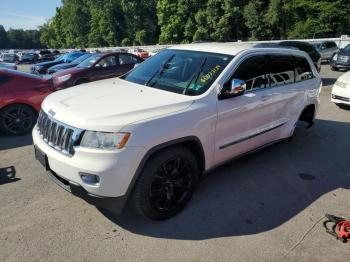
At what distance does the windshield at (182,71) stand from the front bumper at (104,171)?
1190mm

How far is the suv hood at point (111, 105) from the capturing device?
3.07 meters

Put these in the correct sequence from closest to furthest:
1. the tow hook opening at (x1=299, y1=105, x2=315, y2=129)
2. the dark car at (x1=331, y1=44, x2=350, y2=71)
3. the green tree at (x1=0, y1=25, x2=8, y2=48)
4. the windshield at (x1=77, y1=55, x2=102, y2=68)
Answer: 1. the tow hook opening at (x1=299, y1=105, x2=315, y2=129)
2. the windshield at (x1=77, y1=55, x2=102, y2=68)
3. the dark car at (x1=331, y1=44, x2=350, y2=71)
4. the green tree at (x1=0, y1=25, x2=8, y2=48)

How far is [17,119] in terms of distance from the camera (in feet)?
22.3

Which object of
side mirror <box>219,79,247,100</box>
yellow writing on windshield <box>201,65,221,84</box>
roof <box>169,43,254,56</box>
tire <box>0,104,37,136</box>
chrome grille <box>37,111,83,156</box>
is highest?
roof <box>169,43,254,56</box>

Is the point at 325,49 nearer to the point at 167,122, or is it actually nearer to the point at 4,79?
the point at 4,79

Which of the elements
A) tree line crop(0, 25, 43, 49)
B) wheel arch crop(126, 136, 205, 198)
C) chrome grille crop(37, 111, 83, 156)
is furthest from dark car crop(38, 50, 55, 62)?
tree line crop(0, 25, 43, 49)

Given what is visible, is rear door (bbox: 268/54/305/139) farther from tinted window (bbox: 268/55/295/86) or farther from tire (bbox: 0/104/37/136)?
tire (bbox: 0/104/37/136)

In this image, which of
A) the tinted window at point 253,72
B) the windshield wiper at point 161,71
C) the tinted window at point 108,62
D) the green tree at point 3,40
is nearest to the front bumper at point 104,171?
the windshield wiper at point 161,71

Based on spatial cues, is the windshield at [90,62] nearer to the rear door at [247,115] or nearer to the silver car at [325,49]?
the rear door at [247,115]

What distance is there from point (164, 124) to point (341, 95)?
6.56 metres

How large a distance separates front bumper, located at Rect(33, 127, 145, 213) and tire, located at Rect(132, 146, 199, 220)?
0.61 ft

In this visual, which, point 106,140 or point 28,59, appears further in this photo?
point 28,59

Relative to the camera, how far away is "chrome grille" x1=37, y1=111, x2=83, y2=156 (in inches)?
122

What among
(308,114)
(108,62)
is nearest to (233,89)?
(308,114)
